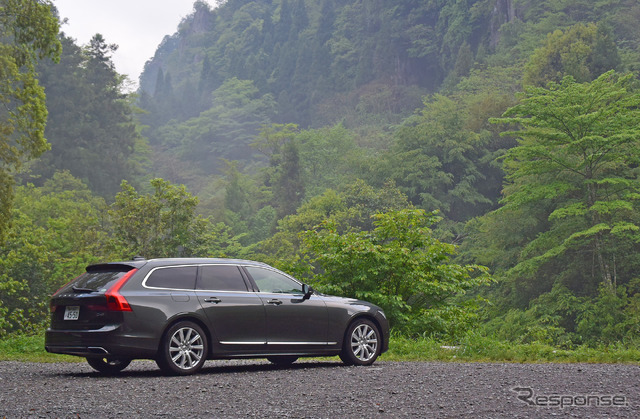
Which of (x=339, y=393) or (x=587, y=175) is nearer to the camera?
(x=339, y=393)

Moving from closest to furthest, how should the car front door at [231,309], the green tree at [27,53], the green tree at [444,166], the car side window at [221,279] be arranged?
1. the car front door at [231,309]
2. the car side window at [221,279]
3. the green tree at [27,53]
4. the green tree at [444,166]

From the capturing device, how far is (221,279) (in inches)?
381

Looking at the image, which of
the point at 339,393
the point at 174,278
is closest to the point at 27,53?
the point at 174,278

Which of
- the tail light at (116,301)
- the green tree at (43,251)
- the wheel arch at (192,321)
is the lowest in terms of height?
the wheel arch at (192,321)

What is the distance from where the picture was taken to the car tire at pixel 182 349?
8.82 m

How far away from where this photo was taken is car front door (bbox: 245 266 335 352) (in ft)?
32.1

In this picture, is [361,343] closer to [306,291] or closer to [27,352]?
[306,291]

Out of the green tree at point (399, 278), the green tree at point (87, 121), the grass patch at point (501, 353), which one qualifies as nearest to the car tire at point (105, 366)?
the grass patch at point (501, 353)

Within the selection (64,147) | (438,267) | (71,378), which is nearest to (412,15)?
(64,147)

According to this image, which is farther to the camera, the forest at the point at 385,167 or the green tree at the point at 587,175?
the green tree at the point at 587,175

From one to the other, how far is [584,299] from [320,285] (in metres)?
23.1

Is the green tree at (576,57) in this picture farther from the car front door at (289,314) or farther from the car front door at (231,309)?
the car front door at (231,309)

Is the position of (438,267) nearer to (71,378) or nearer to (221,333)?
(221,333)

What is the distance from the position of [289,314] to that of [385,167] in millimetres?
51661
